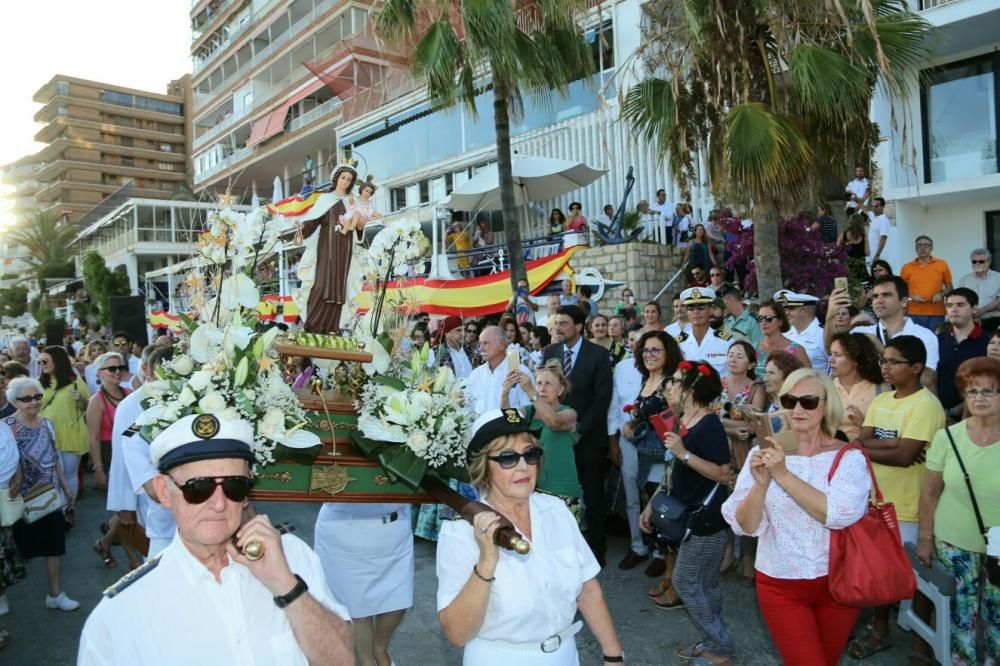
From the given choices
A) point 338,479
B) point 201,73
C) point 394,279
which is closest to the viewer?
point 338,479

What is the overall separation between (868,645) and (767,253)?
17.7 ft

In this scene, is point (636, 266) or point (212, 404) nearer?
point (212, 404)

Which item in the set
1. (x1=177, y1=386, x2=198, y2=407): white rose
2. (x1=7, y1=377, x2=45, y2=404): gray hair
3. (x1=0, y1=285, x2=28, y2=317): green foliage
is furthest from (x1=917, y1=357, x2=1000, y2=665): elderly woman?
(x1=0, y1=285, x2=28, y2=317): green foliage

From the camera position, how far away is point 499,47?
11.1 meters

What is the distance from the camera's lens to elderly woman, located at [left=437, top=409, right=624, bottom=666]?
8.18 ft

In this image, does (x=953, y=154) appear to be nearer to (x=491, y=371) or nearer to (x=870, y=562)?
(x=491, y=371)

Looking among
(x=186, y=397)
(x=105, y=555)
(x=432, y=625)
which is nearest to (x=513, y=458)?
(x=186, y=397)

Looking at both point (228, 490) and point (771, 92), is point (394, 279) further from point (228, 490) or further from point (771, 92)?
point (771, 92)

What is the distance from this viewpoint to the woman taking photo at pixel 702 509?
4.25 metres

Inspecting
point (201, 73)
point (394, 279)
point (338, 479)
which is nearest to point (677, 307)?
point (394, 279)

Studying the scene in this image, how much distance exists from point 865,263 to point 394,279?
1083cm

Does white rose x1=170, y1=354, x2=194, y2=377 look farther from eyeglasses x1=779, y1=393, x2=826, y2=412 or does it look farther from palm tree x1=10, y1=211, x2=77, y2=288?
palm tree x1=10, y1=211, x2=77, y2=288

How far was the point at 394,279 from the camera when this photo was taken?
162 inches

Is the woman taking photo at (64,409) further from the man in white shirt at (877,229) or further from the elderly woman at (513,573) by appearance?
the man in white shirt at (877,229)
